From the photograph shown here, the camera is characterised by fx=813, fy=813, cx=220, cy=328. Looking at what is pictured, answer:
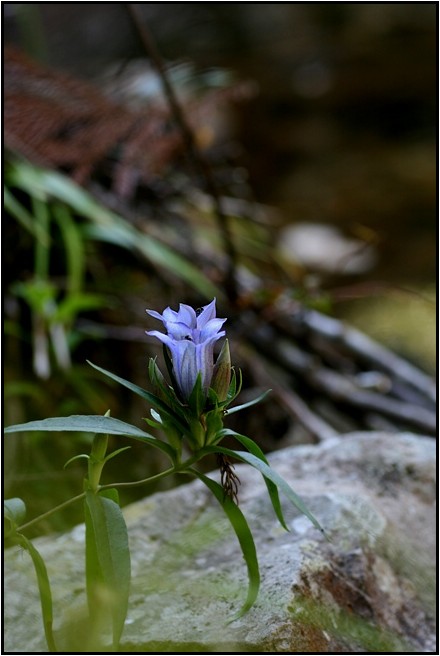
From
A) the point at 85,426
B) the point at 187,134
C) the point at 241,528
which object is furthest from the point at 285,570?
the point at 187,134

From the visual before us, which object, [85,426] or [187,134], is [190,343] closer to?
[85,426]

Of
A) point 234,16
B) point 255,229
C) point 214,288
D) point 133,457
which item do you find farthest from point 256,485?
point 234,16

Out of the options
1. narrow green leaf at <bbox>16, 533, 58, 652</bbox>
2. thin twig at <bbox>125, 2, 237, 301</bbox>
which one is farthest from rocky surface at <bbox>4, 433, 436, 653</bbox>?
thin twig at <bbox>125, 2, 237, 301</bbox>

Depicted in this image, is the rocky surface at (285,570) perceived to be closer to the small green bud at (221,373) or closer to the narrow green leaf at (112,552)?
the narrow green leaf at (112,552)

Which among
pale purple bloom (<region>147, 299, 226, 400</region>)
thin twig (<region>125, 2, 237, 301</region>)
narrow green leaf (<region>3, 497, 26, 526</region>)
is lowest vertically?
narrow green leaf (<region>3, 497, 26, 526</region>)

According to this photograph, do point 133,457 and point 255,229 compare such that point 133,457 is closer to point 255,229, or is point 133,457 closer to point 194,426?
point 194,426

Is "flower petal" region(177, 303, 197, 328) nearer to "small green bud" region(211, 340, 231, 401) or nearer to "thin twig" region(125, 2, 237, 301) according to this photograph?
"small green bud" region(211, 340, 231, 401)

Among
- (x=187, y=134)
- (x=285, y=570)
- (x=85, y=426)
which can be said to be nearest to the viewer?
(x=85, y=426)
